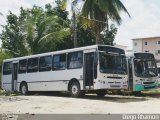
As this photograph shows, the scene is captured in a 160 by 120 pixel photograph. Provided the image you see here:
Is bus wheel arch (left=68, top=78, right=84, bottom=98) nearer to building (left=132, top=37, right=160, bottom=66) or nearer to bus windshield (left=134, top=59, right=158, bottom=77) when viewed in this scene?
bus windshield (left=134, top=59, right=158, bottom=77)

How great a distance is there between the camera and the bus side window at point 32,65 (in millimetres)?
23203

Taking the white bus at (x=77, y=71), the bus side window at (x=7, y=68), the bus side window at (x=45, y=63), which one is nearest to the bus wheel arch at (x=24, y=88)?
the white bus at (x=77, y=71)

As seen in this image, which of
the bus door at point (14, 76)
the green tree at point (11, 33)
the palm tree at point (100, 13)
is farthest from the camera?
the green tree at point (11, 33)

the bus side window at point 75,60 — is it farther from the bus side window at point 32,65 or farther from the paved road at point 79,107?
the bus side window at point 32,65

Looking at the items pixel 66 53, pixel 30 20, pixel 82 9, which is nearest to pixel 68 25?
pixel 30 20

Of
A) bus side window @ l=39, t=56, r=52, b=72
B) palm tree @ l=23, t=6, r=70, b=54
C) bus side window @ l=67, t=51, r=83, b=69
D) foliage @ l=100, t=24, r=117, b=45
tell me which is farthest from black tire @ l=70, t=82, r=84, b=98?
foliage @ l=100, t=24, r=117, b=45

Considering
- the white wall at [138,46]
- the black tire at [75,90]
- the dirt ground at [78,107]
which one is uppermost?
the white wall at [138,46]

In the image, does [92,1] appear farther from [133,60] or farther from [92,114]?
[92,114]

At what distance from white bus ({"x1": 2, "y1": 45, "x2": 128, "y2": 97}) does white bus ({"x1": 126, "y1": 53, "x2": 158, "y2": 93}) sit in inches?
67.1

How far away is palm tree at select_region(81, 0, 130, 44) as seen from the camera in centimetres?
2744

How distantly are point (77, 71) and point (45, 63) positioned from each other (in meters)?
3.66

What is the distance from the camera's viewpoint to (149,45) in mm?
81375

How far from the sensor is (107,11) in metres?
27.6

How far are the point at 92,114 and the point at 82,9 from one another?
55.5 feet
